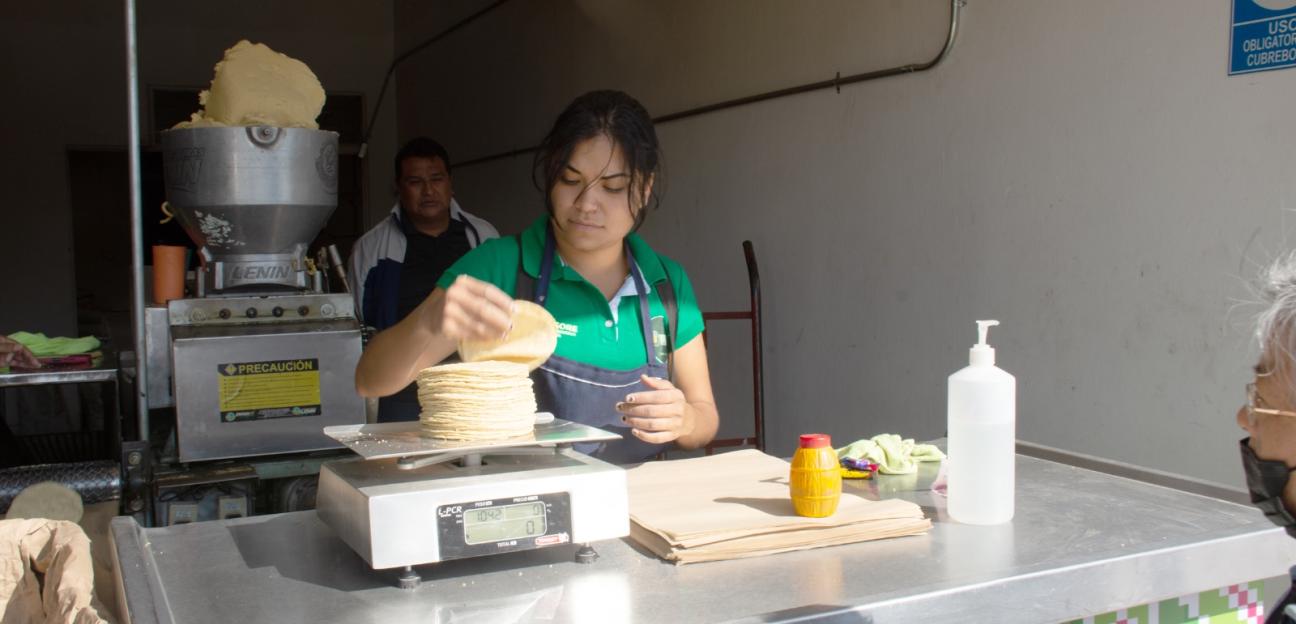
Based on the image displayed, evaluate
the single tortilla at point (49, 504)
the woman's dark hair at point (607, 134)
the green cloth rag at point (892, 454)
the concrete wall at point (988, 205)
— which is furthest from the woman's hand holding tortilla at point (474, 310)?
the concrete wall at point (988, 205)

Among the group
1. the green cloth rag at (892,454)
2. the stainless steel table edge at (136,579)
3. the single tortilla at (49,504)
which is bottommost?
the single tortilla at (49,504)

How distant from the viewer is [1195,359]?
257 cm

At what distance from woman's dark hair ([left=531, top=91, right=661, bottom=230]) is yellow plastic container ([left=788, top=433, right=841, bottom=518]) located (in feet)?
2.09

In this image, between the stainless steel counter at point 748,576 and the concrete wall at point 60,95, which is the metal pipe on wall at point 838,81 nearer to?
the stainless steel counter at point 748,576

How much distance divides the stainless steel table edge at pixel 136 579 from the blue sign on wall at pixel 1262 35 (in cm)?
232

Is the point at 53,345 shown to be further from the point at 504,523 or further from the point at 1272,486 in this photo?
the point at 1272,486

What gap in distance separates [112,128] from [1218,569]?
8.00m

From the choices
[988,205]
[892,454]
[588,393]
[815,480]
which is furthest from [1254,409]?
[988,205]

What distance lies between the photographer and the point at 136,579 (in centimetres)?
122

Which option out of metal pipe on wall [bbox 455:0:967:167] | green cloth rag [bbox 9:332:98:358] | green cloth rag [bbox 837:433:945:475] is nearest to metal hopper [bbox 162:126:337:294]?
green cloth rag [bbox 9:332:98:358]

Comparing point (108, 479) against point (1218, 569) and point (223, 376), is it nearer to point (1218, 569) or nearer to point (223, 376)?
point (223, 376)

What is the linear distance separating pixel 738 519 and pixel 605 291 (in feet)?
2.32

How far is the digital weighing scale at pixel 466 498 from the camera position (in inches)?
47.0

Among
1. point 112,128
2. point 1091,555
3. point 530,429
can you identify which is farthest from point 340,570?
point 112,128
